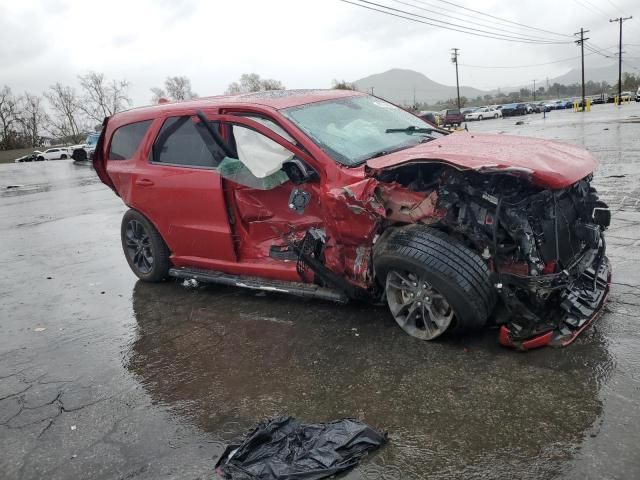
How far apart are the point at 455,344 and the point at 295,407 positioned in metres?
1.21

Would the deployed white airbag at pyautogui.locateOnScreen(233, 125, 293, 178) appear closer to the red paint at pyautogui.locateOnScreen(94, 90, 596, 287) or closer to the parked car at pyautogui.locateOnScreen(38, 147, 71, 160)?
the red paint at pyautogui.locateOnScreen(94, 90, 596, 287)

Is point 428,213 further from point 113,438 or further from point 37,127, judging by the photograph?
point 37,127

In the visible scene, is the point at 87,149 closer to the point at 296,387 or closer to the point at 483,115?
the point at 296,387

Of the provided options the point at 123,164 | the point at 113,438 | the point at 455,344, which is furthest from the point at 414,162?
the point at 123,164

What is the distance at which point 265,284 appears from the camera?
449 centimetres

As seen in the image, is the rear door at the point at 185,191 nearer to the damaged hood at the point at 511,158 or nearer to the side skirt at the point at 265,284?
the side skirt at the point at 265,284

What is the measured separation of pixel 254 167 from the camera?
4.23m

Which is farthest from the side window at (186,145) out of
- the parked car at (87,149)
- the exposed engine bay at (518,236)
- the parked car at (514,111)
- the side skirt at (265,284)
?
the parked car at (514,111)

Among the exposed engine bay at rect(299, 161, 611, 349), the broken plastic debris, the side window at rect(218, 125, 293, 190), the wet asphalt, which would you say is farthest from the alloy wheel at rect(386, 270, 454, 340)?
the broken plastic debris

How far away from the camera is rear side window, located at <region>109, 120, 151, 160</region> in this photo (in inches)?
214

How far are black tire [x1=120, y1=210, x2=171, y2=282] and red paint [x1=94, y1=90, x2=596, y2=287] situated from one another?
0.51 ft

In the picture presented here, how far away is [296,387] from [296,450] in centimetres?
74

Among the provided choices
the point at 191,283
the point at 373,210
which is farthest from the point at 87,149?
the point at 373,210

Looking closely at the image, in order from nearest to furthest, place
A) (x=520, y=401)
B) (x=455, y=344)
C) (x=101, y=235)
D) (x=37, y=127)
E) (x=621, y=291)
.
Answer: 1. (x=520, y=401)
2. (x=455, y=344)
3. (x=621, y=291)
4. (x=101, y=235)
5. (x=37, y=127)
